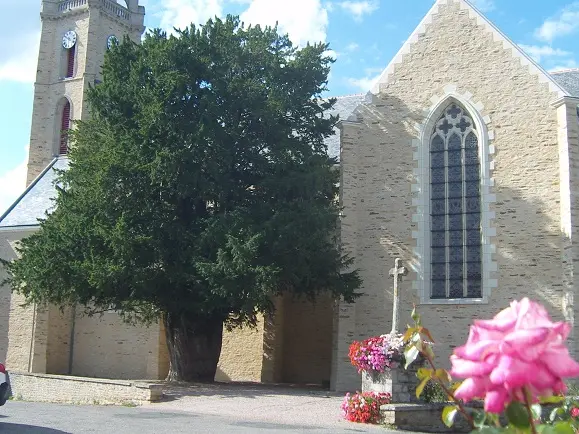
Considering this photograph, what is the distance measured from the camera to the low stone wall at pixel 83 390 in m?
14.7

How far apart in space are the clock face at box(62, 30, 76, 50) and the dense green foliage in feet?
54.8

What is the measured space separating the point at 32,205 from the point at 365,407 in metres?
20.1

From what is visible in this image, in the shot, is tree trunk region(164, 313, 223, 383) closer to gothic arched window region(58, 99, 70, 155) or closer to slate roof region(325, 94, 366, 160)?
slate roof region(325, 94, 366, 160)

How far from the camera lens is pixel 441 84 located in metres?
18.9

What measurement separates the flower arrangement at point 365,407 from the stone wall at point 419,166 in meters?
5.36

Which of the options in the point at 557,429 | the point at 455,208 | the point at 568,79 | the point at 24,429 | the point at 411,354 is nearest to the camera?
the point at 557,429

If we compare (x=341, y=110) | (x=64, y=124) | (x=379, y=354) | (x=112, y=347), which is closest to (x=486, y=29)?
(x=341, y=110)

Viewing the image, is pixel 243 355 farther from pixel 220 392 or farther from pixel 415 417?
pixel 415 417

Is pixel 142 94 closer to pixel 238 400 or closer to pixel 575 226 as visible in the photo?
pixel 238 400

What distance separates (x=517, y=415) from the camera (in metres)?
1.62

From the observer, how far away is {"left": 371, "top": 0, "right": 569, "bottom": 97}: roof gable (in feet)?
59.0

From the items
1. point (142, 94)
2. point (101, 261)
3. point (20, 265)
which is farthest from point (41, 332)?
point (142, 94)

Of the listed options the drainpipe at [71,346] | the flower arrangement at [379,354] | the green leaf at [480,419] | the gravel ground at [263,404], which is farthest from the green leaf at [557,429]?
the drainpipe at [71,346]

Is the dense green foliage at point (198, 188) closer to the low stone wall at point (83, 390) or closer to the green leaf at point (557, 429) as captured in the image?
the low stone wall at point (83, 390)
